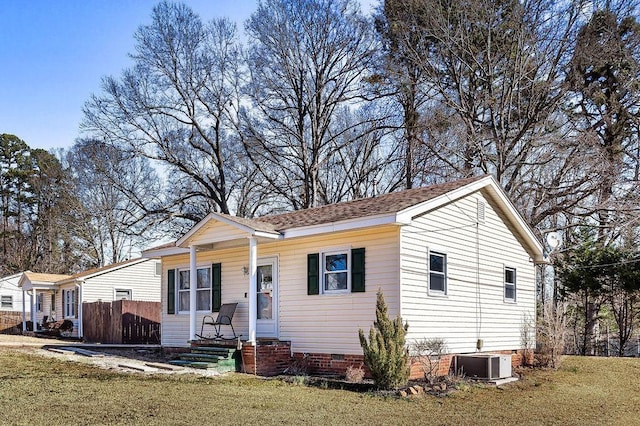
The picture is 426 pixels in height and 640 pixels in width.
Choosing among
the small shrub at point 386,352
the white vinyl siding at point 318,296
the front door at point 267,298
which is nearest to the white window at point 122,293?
the white vinyl siding at point 318,296

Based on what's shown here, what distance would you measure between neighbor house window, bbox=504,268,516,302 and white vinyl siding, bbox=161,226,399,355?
5063mm

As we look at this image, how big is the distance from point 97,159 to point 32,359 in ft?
48.8

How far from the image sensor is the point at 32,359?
50.2ft

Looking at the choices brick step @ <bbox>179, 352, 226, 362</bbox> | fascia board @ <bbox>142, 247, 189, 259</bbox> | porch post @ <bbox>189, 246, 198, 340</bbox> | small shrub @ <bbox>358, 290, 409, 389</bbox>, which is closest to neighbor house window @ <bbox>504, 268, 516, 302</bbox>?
small shrub @ <bbox>358, 290, 409, 389</bbox>

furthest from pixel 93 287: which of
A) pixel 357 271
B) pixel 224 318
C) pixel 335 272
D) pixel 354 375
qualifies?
pixel 354 375

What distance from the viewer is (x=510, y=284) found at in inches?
654

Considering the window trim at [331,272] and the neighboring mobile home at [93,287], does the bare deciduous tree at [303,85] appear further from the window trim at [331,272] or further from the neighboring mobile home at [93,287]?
the window trim at [331,272]

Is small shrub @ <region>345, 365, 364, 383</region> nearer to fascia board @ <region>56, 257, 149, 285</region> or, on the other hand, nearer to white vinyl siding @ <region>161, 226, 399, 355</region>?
white vinyl siding @ <region>161, 226, 399, 355</region>

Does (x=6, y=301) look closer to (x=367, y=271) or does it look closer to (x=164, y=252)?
(x=164, y=252)

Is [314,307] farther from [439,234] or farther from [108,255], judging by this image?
[108,255]

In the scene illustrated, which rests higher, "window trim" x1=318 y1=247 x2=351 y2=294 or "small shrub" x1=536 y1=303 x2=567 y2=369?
"window trim" x1=318 y1=247 x2=351 y2=294

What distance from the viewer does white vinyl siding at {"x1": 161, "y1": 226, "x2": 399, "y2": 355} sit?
12.9 m

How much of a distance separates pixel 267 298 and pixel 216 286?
184 cm

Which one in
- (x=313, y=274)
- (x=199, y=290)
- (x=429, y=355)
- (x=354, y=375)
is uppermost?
(x=313, y=274)
